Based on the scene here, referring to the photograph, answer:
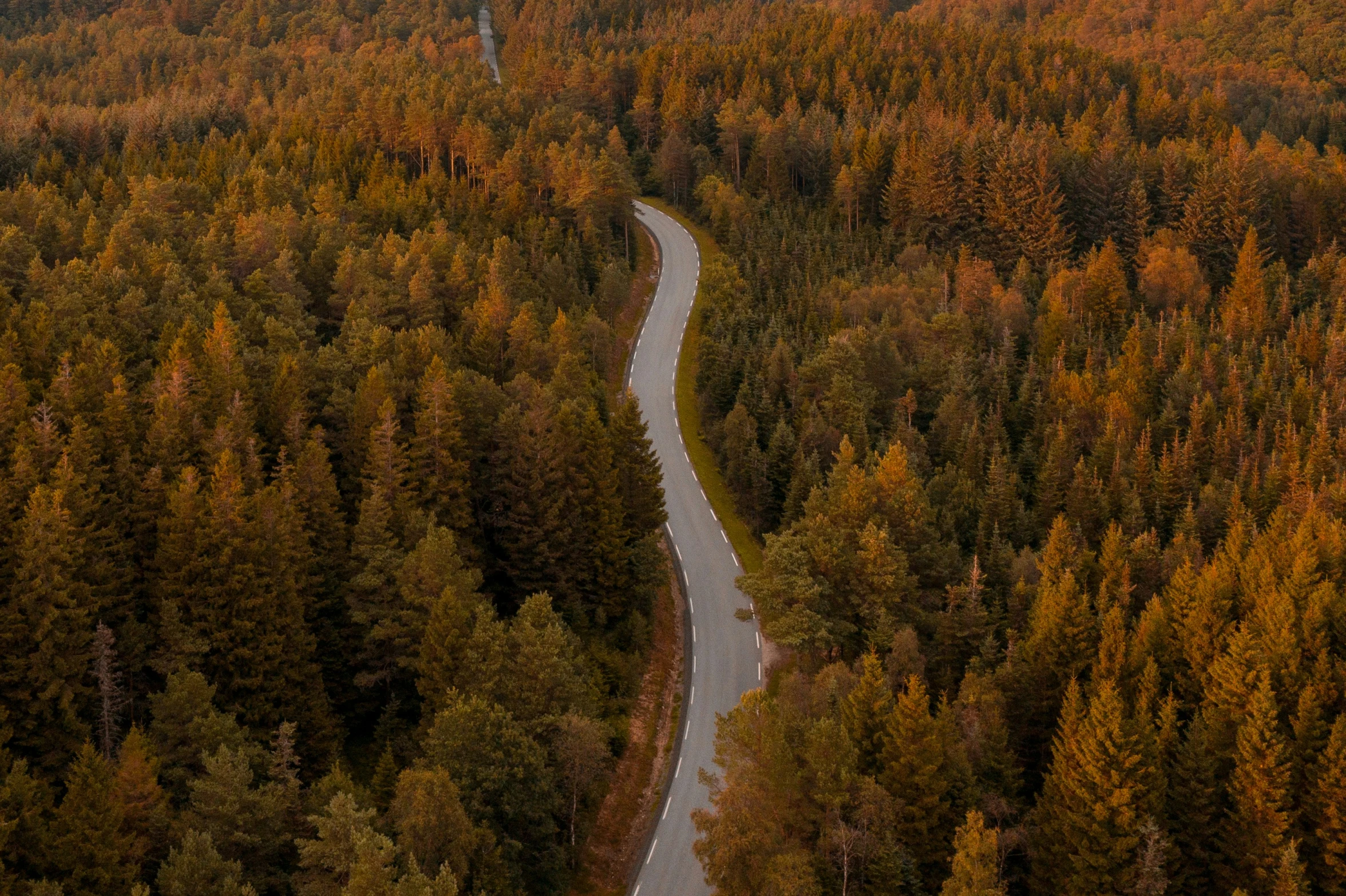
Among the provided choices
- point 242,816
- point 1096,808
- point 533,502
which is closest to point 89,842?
point 242,816

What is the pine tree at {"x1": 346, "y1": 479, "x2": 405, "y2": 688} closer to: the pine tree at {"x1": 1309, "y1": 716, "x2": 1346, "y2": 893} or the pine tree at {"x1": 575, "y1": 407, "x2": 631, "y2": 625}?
the pine tree at {"x1": 575, "y1": 407, "x2": 631, "y2": 625}

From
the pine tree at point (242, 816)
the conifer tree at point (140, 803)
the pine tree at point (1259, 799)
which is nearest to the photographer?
the conifer tree at point (140, 803)

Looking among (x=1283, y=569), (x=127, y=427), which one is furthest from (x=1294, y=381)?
(x=127, y=427)

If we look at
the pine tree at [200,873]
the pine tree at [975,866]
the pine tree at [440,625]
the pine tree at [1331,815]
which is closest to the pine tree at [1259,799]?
the pine tree at [1331,815]

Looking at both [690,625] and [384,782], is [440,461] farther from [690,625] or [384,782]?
[384,782]

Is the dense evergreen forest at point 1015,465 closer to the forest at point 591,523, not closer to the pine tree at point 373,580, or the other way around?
the forest at point 591,523

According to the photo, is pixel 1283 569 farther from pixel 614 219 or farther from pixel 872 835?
pixel 614 219
